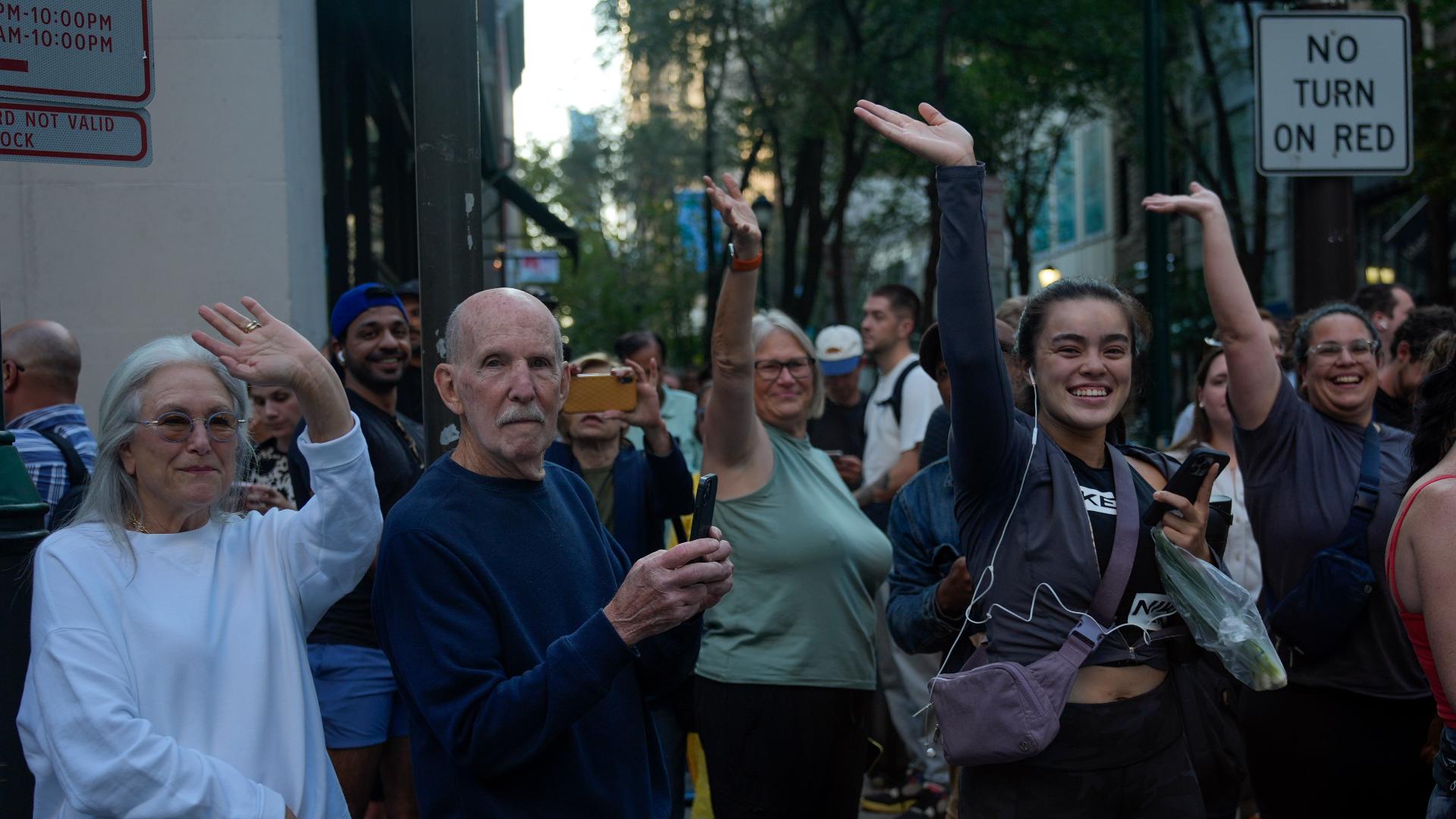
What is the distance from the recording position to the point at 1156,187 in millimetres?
10266

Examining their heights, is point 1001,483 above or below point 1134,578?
above

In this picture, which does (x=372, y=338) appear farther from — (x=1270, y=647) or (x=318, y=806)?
(x=1270, y=647)

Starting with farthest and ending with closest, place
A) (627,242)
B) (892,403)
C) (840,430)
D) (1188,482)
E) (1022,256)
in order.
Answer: (627,242) < (1022,256) < (840,430) < (892,403) < (1188,482)

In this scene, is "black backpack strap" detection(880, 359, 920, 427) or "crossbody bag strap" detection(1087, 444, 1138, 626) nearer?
"crossbody bag strap" detection(1087, 444, 1138, 626)

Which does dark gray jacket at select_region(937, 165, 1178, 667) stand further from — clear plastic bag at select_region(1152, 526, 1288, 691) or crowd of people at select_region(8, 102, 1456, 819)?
clear plastic bag at select_region(1152, 526, 1288, 691)

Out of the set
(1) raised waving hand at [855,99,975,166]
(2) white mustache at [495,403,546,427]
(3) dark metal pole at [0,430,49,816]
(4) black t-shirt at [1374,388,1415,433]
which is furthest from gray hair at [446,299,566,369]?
(4) black t-shirt at [1374,388,1415,433]

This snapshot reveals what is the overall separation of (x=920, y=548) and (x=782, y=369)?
106 cm

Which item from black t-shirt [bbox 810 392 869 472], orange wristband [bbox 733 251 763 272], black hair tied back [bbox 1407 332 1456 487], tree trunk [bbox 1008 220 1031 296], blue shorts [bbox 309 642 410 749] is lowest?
blue shorts [bbox 309 642 410 749]

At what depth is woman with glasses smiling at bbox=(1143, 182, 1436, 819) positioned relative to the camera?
422 centimetres

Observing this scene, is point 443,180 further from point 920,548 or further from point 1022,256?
point 1022,256

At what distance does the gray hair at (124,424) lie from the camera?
9.76 feet

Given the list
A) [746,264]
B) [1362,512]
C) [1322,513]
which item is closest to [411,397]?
[746,264]

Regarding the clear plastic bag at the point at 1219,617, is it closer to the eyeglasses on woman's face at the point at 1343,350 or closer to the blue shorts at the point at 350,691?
the eyeglasses on woman's face at the point at 1343,350

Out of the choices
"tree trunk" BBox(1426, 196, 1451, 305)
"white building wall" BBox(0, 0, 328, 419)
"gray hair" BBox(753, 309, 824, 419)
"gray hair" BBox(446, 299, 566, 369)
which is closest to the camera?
"gray hair" BBox(446, 299, 566, 369)
